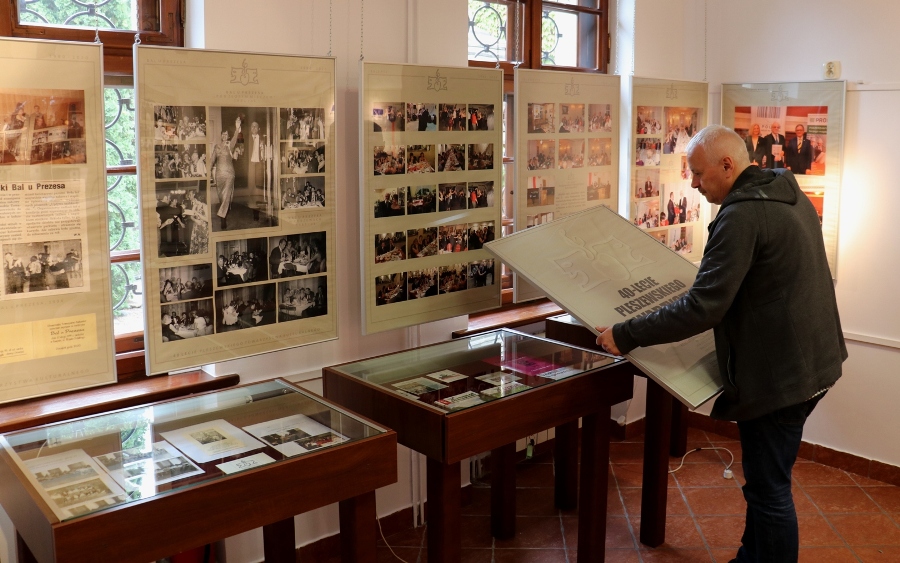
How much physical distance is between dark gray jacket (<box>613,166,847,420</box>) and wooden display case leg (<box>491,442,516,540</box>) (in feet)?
4.42

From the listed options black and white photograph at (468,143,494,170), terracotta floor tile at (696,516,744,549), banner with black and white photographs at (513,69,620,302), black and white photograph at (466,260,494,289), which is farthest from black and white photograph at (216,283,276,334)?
terracotta floor tile at (696,516,744,549)

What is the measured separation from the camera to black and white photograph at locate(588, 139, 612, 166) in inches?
196

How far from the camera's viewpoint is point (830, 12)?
504cm

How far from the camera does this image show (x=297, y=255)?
3637mm

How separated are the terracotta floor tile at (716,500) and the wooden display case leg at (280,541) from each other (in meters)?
2.41

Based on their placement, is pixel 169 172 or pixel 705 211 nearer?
pixel 169 172

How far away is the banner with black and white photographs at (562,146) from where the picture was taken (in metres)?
4.54

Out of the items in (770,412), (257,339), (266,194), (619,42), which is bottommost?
(770,412)

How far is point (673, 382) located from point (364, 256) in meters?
1.46

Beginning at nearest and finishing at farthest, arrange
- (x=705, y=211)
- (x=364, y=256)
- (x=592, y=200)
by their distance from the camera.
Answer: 1. (x=364, y=256)
2. (x=592, y=200)
3. (x=705, y=211)

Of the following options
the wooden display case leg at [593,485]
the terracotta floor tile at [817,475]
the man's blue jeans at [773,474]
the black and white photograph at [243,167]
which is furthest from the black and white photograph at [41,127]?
the terracotta floor tile at [817,475]

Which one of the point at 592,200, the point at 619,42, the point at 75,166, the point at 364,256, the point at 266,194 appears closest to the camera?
the point at 75,166

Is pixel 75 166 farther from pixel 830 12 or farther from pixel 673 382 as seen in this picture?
pixel 830 12

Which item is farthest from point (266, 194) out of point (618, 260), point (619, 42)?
point (619, 42)
